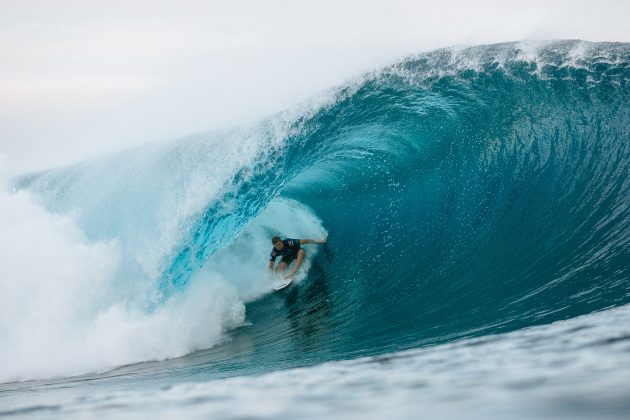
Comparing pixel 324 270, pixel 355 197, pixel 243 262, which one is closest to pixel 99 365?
pixel 243 262

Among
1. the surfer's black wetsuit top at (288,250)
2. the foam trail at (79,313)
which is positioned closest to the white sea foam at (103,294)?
the foam trail at (79,313)

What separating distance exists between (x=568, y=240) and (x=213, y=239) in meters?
4.80

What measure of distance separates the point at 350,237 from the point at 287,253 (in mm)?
1079

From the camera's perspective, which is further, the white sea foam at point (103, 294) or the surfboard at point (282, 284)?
the surfboard at point (282, 284)

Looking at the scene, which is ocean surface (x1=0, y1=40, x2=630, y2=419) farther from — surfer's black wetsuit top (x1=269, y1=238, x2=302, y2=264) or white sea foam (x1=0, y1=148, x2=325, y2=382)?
surfer's black wetsuit top (x1=269, y1=238, x2=302, y2=264)

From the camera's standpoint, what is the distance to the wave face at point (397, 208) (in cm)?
496

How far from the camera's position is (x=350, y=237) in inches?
316

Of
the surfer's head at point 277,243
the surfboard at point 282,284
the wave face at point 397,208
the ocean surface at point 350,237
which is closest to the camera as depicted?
the ocean surface at point 350,237

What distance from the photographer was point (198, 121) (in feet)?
41.9

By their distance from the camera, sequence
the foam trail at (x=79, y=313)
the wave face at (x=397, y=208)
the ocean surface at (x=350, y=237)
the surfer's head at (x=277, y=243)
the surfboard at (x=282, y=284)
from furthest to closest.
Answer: the surfboard at (x=282, y=284)
the surfer's head at (x=277, y=243)
the foam trail at (x=79, y=313)
the wave face at (x=397, y=208)
the ocean surface at (x=350, y=237)

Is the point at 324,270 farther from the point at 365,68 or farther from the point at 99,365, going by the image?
the point at 365,68

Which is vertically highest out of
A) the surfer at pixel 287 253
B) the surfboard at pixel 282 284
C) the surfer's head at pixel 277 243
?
the surfer's head at pixel 277 243

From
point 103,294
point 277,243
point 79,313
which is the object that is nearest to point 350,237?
point 277,243

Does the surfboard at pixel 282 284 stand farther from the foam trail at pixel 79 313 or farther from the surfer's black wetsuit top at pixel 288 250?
the foam trail at pixel 79 313
